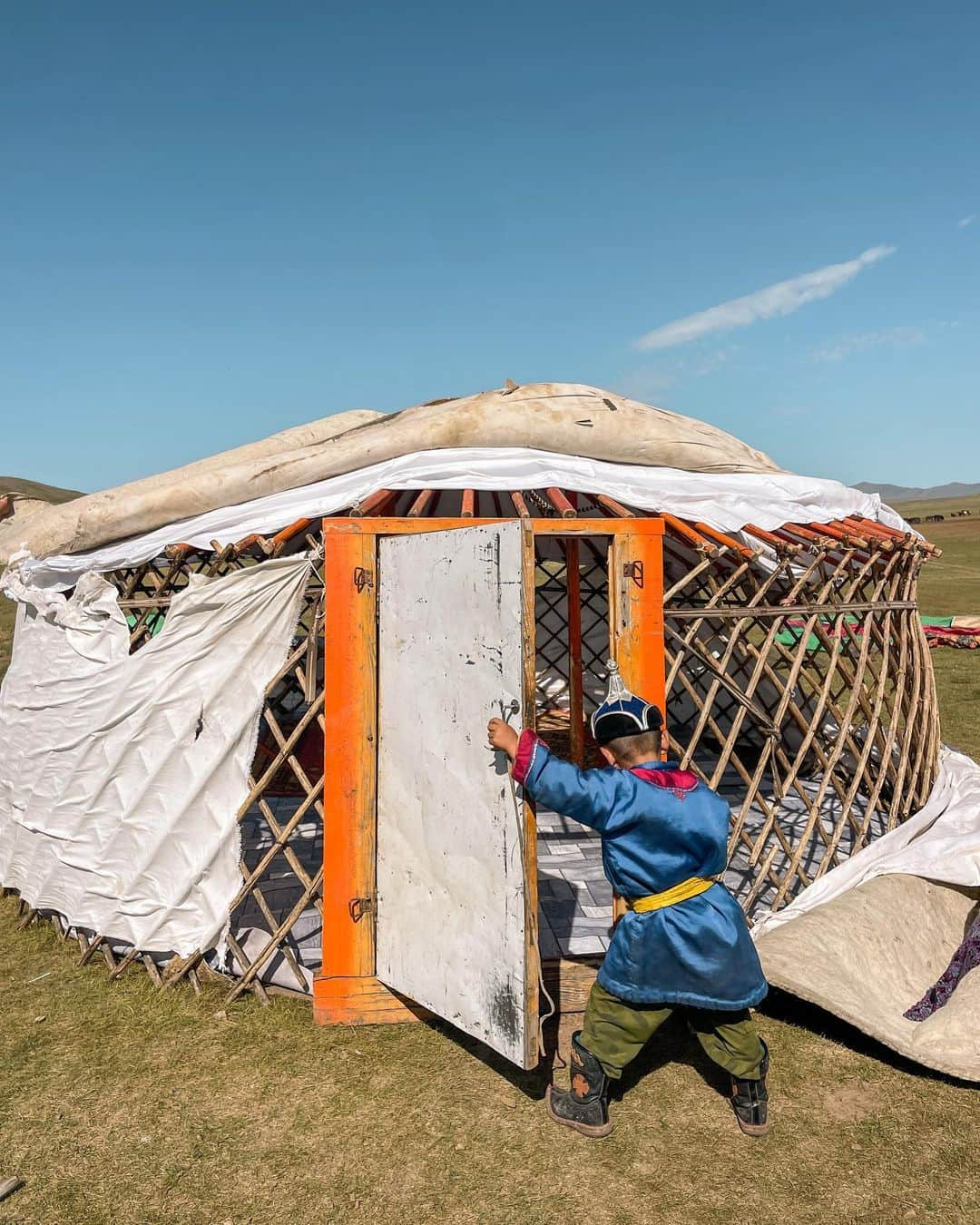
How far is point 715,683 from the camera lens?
11.4 feet

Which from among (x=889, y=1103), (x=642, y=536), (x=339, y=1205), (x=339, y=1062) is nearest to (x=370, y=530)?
(x=642, y=536)

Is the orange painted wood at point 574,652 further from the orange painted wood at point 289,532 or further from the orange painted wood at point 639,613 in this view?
the orange painted wood at point 289,532

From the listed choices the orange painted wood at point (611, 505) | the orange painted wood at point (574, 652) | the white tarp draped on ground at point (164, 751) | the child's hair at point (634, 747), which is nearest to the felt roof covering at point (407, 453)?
the orange painted wood at point (611, 505)

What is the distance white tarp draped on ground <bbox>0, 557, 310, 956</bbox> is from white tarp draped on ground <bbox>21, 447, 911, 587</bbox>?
1.20 feet

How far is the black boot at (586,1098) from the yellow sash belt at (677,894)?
18.4 inches

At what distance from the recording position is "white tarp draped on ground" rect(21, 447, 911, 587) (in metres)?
3.56

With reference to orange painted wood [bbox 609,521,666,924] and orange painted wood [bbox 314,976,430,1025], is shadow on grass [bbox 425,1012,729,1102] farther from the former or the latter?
orange painted wood [bbox 609,521,666,924]

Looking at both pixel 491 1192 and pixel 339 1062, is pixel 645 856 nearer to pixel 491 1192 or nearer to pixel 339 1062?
pixel 491 1192

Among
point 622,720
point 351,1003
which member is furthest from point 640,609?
point 351,1003

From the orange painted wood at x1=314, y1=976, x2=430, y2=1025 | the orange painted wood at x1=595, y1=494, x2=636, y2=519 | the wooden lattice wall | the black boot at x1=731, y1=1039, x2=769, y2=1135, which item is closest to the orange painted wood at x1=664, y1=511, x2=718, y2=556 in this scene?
the wooden lattice wall

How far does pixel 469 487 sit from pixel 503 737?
1651mm

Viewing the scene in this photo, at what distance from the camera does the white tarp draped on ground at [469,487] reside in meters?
3.56

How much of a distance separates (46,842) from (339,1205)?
84.7 inches

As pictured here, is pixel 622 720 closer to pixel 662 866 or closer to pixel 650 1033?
pixel 662 866
